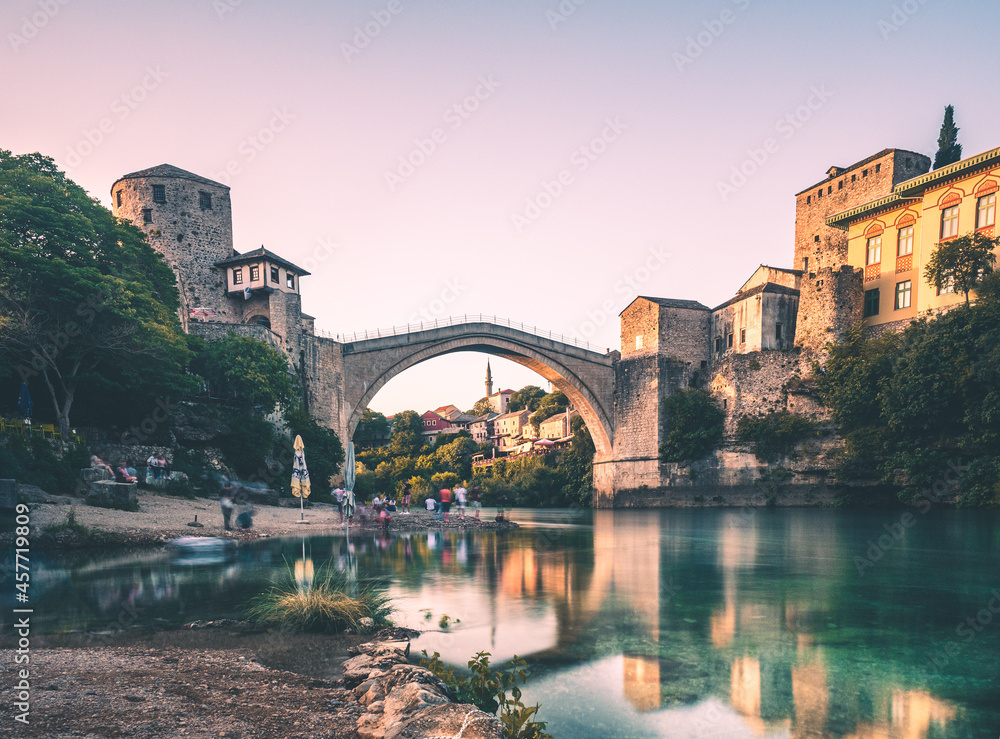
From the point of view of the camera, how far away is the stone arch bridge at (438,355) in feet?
107

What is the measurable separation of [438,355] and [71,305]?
2160 centimetres

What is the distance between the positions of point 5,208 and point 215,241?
14674 millimetres

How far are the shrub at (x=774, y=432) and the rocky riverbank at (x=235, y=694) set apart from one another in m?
30.3

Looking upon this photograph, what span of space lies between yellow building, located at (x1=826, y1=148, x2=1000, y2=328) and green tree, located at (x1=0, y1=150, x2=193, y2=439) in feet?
104

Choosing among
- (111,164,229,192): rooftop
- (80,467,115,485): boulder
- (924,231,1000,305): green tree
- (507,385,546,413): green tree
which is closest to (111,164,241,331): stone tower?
(111,164,229,192): rooftop

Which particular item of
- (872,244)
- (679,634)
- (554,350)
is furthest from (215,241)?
(872,244)

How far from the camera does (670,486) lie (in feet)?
121

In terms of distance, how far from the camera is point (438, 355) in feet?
124

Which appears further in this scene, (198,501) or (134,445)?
(134,445)

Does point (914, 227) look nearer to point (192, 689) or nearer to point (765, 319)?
point (765, 319)

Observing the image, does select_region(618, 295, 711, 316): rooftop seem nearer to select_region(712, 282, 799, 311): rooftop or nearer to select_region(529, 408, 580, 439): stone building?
select_region(712, 282, 799, 311): rooftop

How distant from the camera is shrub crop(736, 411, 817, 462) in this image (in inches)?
1236

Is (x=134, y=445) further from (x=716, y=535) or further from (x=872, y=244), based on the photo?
(x=872, y=244)

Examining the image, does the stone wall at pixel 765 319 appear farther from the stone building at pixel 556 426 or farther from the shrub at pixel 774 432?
the stone building at pixel 556 426
